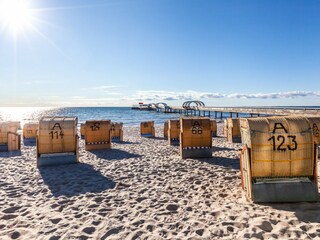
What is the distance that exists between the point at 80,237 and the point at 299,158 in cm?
511

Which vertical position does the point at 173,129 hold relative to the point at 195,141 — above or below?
above

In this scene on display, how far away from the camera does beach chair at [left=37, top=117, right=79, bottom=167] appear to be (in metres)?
10.4

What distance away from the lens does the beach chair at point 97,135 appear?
14.9m

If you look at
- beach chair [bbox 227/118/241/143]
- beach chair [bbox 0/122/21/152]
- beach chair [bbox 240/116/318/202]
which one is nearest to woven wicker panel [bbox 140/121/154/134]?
beach chair [bbox 227/118/241/143]

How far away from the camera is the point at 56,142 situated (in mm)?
10664

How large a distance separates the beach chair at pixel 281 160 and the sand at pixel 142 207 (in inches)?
11.4

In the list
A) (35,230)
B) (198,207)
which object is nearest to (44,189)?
(35,230)

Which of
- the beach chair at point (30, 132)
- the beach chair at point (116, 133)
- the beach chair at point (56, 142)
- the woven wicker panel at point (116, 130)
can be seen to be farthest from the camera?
the beach chair at point (30, 132)

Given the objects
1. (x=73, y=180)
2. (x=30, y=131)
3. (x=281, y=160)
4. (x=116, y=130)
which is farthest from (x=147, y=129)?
(x=281, y=160)

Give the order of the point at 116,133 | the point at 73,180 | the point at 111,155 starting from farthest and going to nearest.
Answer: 1. the point at 116,133
2. the point at 111,155
3. the point at 73,180

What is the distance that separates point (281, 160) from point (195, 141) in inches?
239

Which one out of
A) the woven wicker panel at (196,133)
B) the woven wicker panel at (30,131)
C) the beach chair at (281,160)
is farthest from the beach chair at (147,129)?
the beach chair at (281,160)

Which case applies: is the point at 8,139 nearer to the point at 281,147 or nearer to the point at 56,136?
the point at 56,136

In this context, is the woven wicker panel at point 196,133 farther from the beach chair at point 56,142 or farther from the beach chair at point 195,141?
the beach chair at point 56,142
